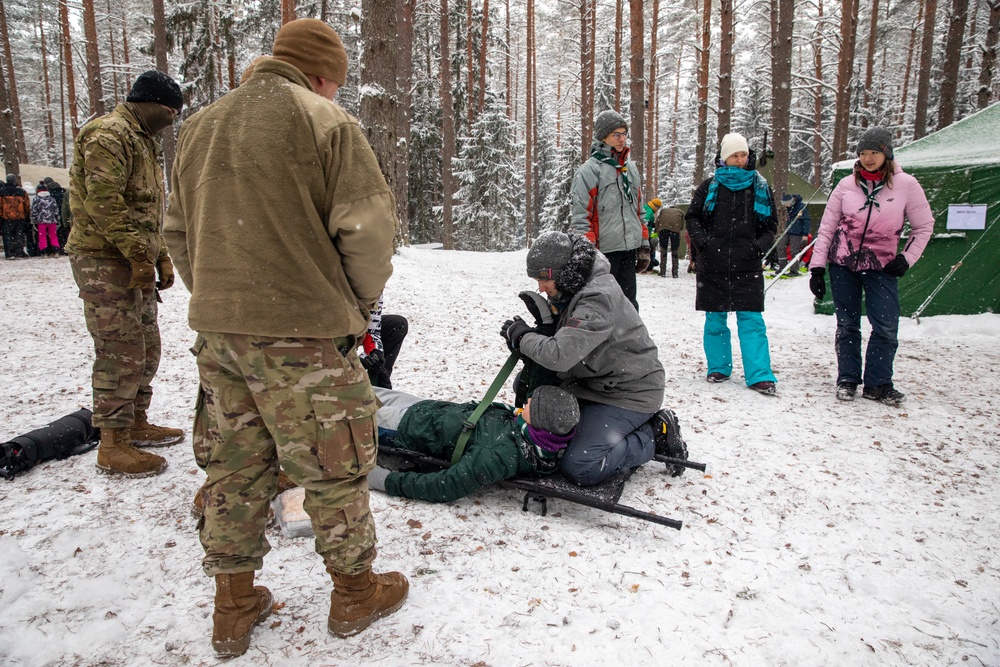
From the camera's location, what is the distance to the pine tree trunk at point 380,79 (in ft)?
29.2

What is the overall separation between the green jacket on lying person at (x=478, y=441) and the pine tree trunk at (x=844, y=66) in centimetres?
1867

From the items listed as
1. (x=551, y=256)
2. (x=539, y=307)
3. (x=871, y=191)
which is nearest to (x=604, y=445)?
(x=539, y=307)

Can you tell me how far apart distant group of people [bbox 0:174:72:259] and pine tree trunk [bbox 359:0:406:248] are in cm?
882

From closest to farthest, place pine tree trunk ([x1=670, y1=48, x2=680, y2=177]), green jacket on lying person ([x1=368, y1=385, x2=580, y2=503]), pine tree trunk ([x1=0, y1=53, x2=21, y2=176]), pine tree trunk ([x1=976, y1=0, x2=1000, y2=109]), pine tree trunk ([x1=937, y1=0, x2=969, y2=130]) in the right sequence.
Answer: green jacket on lying person ([x1=368, y1=385, x2=580, y2=503]) < pine tree trunk ([x1=937, y1=0, x2=969, y2=130]) < pine tree trunk ([x1=976, y1=0, x2=1000, y2=109]) < pine tree trunk ([x1=0, y1=53, x2=21, y2=176]) < pine tree trunk ([x1=670, y1=48, x2=680, y2=177])

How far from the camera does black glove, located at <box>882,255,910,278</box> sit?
4730 millimetres

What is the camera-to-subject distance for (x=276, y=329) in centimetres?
190

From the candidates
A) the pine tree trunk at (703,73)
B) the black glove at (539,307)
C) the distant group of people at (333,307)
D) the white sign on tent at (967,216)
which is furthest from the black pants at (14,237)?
the pine tree trunk at (703,73)

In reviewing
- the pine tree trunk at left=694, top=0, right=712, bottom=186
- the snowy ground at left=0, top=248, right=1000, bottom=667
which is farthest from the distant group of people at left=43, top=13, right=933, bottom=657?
the pine tree trunk at left=694, top=0, right=712, bottom=186

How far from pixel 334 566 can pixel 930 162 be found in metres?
9.43

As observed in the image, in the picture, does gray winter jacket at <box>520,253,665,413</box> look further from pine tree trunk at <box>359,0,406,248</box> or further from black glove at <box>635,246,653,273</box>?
pine tree trunk at <box>359,0,406,248</box>

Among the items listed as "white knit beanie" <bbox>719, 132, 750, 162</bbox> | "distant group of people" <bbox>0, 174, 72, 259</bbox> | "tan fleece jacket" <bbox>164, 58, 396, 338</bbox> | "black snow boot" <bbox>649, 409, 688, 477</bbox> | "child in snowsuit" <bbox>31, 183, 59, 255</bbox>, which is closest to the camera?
"tan fleece jacket" <bbox>164, 58, 396, 338</bbox>

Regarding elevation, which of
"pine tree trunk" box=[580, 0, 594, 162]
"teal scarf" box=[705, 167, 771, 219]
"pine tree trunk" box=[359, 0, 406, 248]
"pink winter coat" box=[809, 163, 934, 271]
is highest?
"pine tree trunk" box=[580, 0, 594, 162]

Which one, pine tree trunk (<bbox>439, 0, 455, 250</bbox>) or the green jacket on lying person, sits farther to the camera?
pine tree trunk (<bbox>439, 0, 455, 250</bbox>)

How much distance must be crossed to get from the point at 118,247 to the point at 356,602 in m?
2.47
